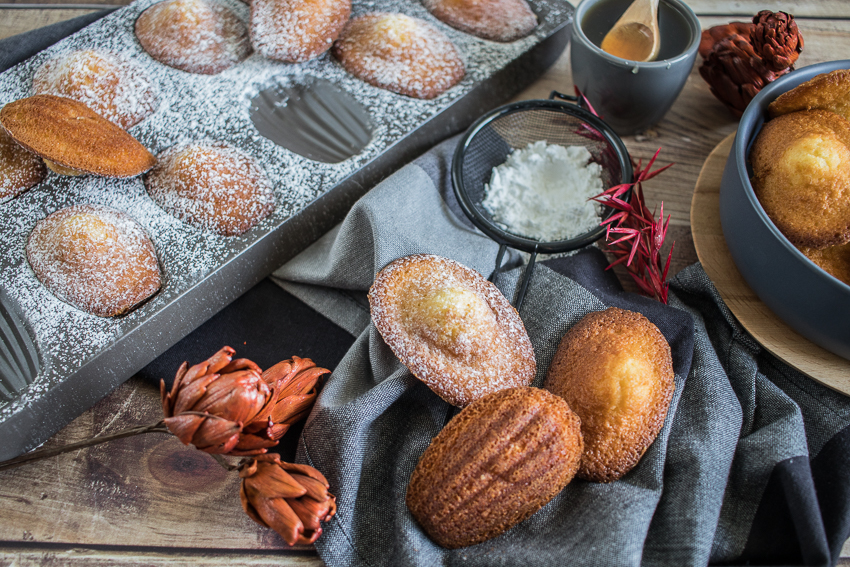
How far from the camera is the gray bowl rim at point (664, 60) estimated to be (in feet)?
2.86

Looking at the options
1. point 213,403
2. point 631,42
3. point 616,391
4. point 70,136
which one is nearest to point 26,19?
point 70,136

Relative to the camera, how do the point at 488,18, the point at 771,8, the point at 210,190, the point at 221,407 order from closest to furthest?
the point at 221,407, the point at 210,190, the point at 488,18, the point at 771,8

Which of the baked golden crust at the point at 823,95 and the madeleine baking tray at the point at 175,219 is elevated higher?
the baked golden crust at the point at 823,95

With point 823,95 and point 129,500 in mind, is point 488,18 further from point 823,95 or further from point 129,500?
point 129,500

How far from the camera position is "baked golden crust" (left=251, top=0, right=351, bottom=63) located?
3.07 ft

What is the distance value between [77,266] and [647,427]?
71 cm

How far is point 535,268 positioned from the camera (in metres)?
0.84

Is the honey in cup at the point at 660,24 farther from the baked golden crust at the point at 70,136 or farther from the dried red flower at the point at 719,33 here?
the baked golden crust at the point at 70,136

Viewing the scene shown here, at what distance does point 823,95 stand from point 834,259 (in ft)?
0.67

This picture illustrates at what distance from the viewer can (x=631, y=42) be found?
935mm

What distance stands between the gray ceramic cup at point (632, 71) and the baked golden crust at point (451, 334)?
1.35ft

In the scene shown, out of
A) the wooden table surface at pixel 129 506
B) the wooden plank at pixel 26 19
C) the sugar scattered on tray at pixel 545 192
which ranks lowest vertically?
the wooden table surface at pixel 129 506

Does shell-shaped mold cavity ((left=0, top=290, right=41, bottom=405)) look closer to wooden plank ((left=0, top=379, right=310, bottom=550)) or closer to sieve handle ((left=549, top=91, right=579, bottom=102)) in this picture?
wooden plank ((left=0, top=379, right=310, bottom=550))

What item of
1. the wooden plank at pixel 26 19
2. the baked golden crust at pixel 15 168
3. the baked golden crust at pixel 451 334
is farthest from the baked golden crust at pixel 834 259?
the wooden plank at pixel 26 19
